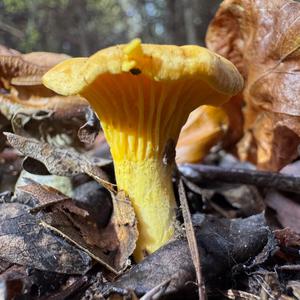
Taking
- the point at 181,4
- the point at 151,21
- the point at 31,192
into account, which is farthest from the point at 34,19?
the point at 31,192

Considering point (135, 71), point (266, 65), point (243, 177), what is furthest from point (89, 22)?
point (135, 71)

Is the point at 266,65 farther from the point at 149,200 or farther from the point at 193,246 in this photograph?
the point at 193,246

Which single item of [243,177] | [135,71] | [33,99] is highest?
[135,71]

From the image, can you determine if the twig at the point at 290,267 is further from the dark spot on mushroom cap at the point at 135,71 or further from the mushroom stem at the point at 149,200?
the dark spot on mushroom cap at the point at 135,71

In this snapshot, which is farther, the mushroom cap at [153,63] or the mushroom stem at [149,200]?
the mushroom stem at [149,200]

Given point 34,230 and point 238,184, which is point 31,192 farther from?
point 238,184


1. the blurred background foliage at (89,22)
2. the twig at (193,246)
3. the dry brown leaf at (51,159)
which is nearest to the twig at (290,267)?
the twig at (193,246)
